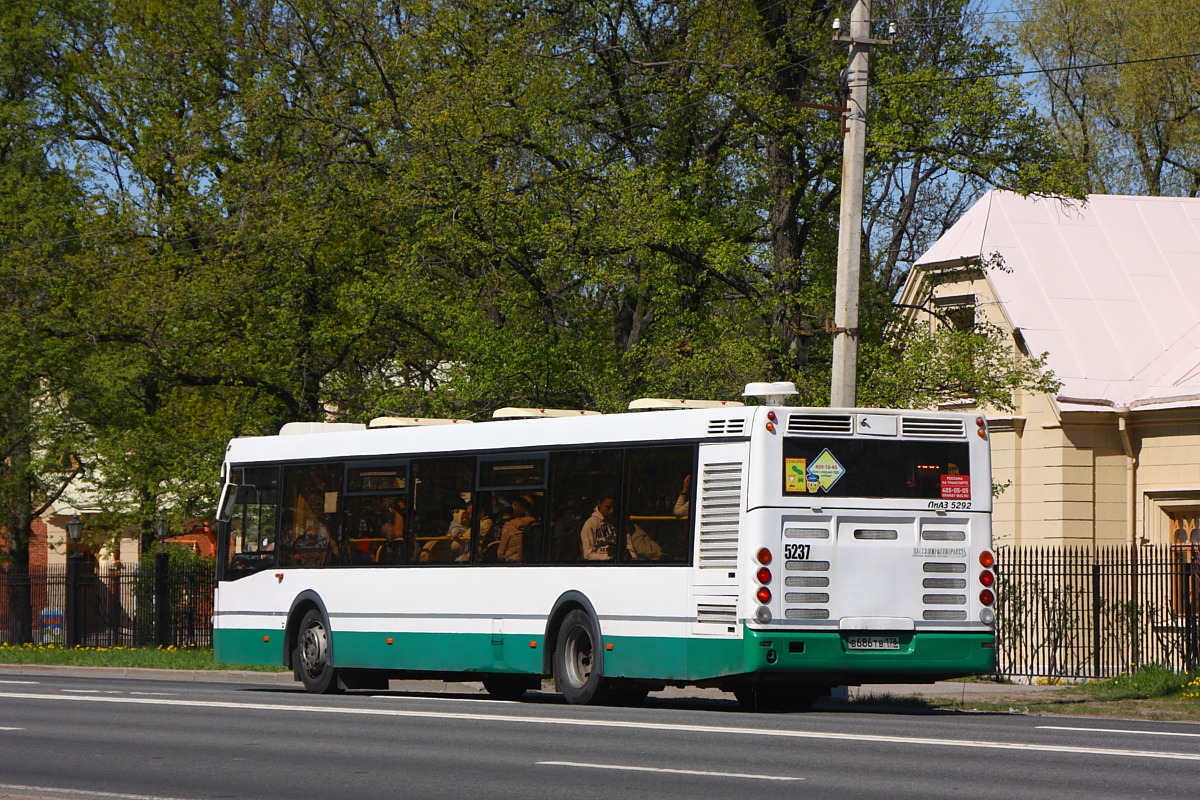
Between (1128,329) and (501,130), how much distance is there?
459 inches

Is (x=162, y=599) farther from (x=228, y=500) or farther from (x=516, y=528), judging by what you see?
(x=516, y=528)

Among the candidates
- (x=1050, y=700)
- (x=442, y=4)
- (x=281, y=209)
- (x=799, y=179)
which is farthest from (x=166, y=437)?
(x=1050, y=700)

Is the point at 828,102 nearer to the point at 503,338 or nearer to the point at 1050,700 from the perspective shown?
the point at 503,338

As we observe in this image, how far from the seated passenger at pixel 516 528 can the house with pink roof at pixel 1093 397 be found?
1248 centimetres

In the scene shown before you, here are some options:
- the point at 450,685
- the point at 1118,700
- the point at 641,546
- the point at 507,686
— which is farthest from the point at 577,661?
the point at 450,685

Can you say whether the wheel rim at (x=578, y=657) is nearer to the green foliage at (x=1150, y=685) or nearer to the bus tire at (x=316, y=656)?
the bus tire at (x=316, y=656)

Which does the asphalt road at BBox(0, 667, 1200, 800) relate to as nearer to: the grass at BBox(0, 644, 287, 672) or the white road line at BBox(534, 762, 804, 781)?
the white road line at BBox(534, 762, 804, 781)

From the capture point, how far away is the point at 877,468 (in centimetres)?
1631

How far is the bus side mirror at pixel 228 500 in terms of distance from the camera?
21.7 meters

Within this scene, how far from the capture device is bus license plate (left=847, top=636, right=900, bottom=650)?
52.4ft

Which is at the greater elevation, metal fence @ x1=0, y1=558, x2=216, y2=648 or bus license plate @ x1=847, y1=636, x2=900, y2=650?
bus license plate @ x1=847, y1=636, x2=900, y2=650

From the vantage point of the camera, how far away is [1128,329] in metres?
31.6

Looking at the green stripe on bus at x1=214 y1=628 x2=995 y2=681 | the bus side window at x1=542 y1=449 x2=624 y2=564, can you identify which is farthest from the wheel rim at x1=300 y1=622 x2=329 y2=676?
the bus side window at x1=542 y1=449 x2=624 y2=564

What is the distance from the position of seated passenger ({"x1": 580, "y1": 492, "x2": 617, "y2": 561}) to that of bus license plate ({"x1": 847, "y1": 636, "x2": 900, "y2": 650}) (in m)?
2.51
